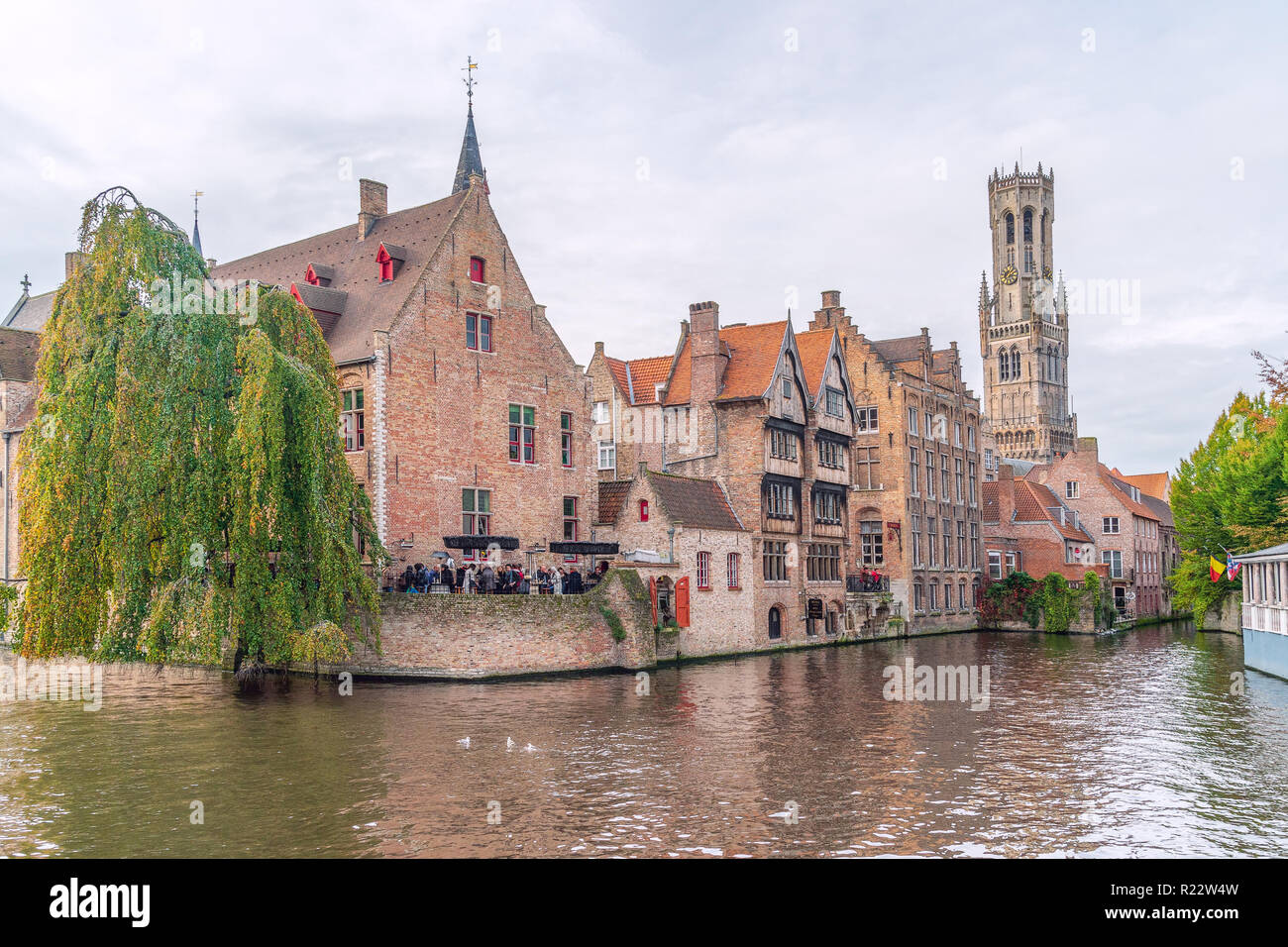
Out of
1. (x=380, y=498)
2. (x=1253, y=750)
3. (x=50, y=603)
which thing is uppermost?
(x=380, y=498)

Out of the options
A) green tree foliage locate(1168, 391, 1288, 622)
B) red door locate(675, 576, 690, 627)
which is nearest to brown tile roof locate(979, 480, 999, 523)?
green tree foliage locate(1168, 391, 1288, 622)

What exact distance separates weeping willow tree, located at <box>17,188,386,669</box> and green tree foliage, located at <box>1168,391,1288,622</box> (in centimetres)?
3312

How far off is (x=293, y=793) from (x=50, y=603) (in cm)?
1021

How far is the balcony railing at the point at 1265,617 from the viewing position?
28.6 m

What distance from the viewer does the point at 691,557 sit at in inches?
1462

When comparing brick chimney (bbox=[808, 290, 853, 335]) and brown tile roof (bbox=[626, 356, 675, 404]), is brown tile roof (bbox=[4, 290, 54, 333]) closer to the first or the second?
brown tile roof (bbox=[626, 356, 675, 404])

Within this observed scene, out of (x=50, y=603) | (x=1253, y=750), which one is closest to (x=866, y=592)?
(x=1253, y=750)

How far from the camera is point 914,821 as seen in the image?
13.5 metres

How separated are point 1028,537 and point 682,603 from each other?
1410 inches

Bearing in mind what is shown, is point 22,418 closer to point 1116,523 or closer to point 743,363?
point 743,363

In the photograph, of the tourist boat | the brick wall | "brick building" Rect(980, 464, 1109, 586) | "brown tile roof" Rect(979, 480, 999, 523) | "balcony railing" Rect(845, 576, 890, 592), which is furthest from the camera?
"brown tile roof" Rect(979, 480, 999, 523)

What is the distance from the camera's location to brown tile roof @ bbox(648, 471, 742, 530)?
3702 cm
